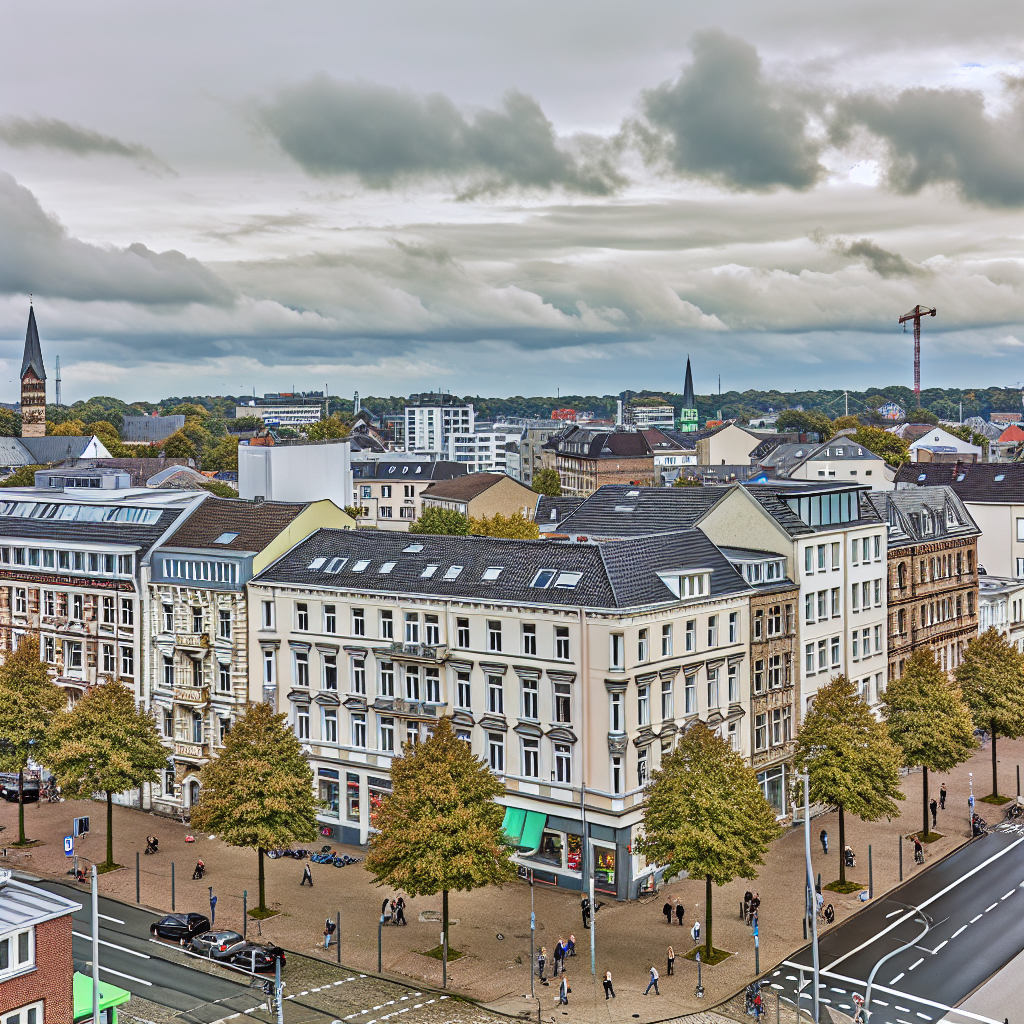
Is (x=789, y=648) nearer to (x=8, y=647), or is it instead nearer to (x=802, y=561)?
(x=802, y=561)

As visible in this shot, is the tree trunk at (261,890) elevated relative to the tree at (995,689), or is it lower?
lower

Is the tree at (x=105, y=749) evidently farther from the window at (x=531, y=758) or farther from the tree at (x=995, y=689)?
the tree at (x=995, y=689)

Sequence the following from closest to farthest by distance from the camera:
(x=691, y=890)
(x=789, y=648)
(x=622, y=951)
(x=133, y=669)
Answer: (x=622, y=951), (x=691, y=890), (x=789, y=648), (x=133, y=669)

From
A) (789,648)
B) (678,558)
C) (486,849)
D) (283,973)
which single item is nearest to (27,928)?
(283,973)

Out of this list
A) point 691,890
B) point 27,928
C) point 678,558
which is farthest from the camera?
point 678,558

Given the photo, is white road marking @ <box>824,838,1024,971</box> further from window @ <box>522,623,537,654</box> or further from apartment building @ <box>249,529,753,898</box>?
window @ <box>522,623,537,654</box>

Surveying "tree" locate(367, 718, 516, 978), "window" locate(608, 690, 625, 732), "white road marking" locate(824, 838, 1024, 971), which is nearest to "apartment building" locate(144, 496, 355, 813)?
"tree" locate(367, 718, 516, 978)

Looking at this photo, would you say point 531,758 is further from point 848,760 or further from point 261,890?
point 848,760

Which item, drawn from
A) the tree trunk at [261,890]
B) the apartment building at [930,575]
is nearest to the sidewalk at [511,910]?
the tree trunk at [261,890]
